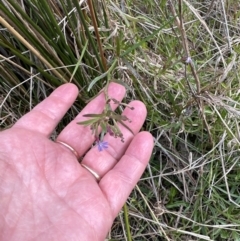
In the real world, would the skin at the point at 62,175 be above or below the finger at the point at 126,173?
above

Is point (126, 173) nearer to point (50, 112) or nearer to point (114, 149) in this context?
point (114, 149)

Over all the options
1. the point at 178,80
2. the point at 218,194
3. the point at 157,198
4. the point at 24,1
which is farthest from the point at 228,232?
the point at 24,1

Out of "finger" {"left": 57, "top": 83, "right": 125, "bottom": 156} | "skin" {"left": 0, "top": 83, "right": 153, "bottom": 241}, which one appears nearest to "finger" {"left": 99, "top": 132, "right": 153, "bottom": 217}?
"skin" {"left": 0, "top": 83, "right": 153, "bottom": 241}

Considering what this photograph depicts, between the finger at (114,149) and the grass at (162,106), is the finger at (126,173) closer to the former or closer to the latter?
the finger at (114,149)

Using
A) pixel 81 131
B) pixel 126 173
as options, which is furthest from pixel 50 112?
pixel 126 173

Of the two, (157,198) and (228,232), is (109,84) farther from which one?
(228,232)

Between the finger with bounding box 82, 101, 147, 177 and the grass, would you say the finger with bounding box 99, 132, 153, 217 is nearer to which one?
the finger with bounding box 82, 101, 147, 177

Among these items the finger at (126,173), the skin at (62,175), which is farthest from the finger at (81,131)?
the finger at (126,173)
